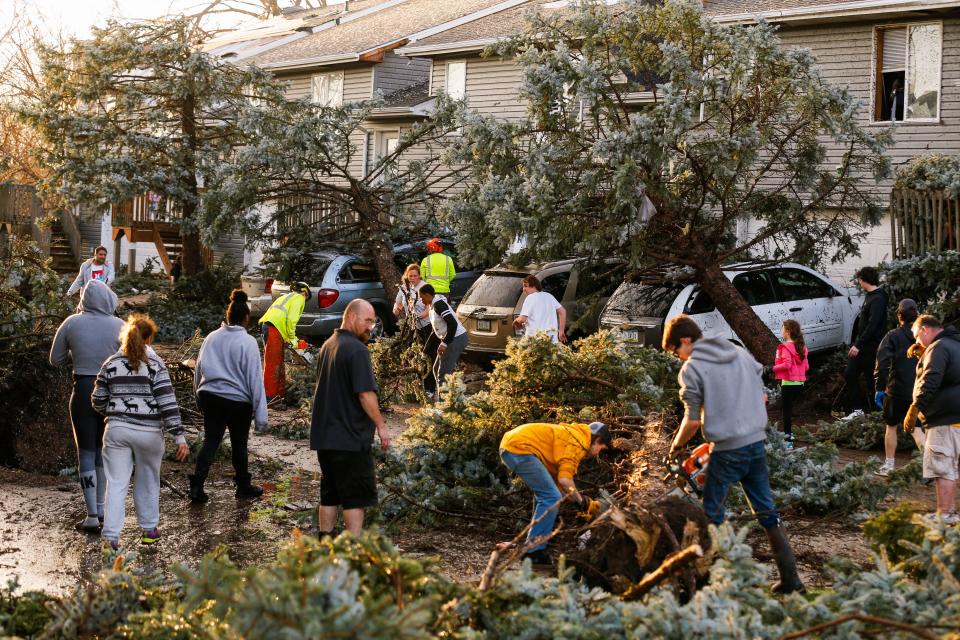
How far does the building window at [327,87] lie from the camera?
3203 cm

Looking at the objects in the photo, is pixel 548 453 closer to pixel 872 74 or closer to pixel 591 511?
pixel 591 511

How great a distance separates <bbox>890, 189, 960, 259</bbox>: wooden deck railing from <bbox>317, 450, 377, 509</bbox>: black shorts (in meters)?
10.4

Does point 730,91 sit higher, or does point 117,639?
point 730,91

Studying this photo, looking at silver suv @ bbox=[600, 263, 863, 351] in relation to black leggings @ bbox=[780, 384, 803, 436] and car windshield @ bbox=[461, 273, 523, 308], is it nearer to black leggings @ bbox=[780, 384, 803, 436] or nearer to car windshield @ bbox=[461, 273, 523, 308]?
Answer: car windshield @ bbox=[461, 273, 523, 308]

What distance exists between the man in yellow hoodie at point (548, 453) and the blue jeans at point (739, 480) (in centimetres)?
68

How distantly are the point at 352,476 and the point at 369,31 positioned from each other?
2840cm

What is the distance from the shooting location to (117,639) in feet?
15.3

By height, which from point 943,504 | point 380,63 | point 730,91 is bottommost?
point 943,504

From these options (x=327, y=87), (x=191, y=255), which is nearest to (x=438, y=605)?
(x=191, y=255)

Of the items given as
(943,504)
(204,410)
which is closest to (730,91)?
(943,504)

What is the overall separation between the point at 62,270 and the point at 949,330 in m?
31.9

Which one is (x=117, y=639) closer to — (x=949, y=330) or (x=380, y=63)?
(x=949, y=330)

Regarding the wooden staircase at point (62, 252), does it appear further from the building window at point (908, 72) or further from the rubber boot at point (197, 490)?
the rubber boot at point (197, 490)

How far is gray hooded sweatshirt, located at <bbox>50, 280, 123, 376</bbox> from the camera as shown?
809 centimetres
